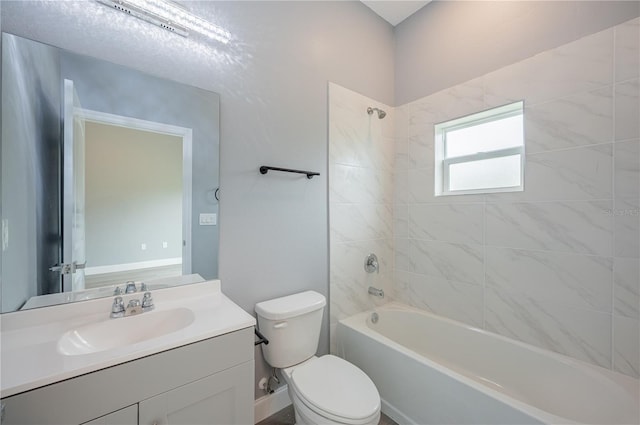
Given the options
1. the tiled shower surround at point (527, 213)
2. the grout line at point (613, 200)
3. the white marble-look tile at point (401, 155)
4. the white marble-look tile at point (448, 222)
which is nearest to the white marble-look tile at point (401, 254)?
the tiled shower surround at point (527, 213)

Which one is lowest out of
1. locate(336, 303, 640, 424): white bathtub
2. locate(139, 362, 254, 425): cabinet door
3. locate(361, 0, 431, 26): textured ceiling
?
locate(336, 303, 640, 424): white bathtub

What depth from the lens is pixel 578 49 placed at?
1.42m

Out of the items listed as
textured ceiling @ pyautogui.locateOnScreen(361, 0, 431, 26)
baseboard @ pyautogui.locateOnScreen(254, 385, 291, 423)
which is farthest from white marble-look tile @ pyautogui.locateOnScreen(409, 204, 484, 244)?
textured ceiling @ pyautogui.locateOnScreen(361, 0, 431, 26)

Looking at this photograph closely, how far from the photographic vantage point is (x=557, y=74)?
1.48 meters

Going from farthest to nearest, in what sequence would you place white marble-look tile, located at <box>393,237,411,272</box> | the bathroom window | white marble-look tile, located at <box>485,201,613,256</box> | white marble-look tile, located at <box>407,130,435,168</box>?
white marble-look tile, located at <box>393,237,411,272</box>
white marble-look tile, located at <box>407,130,435,168</box>
the bathroom window
white marble-look tile, located at <box>485,201,613,256</box>

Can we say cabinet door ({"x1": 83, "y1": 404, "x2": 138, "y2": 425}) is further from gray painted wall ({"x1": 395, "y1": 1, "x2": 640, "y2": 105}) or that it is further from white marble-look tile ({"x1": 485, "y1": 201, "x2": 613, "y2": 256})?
gray painted wall ({"x1": 395, "y1": 1, "x2": 640, "y2": 105})

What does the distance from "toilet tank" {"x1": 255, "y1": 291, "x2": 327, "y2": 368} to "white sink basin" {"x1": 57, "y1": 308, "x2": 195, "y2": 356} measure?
18.0 inches

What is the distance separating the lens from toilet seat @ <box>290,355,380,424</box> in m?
1.10

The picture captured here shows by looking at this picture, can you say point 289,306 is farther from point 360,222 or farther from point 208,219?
point 360,222

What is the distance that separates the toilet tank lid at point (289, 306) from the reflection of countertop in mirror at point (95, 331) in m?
0.25

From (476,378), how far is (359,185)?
5.25 ft

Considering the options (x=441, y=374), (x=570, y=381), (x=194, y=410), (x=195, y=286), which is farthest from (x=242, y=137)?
(x=570, y=381)

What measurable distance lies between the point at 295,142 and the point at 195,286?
1.08 metres

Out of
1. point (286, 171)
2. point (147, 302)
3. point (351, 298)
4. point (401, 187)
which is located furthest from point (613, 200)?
point (147, 302)
